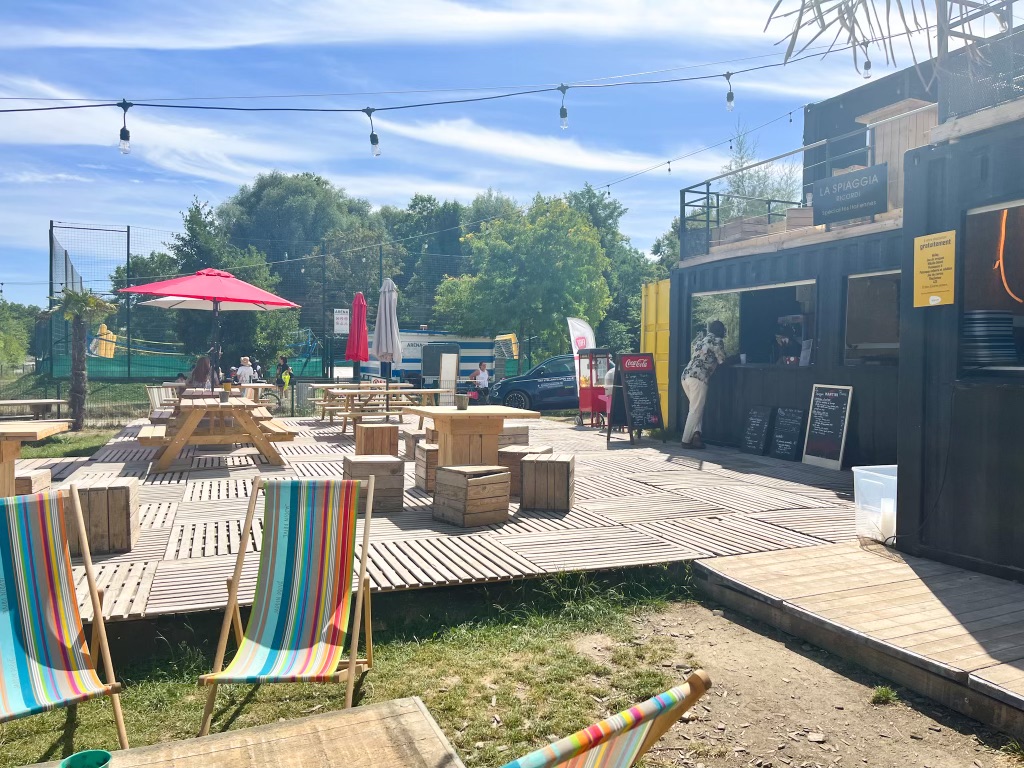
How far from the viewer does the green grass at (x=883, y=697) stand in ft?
11.2

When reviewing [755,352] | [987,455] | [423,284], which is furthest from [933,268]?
[423,284]

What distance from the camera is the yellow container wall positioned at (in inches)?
550

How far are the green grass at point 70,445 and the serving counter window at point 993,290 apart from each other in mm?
9722

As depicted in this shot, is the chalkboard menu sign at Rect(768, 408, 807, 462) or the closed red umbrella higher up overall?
the closed red umbrella

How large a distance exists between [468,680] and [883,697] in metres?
→ 1.76

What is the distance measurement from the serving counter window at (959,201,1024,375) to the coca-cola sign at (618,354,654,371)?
290 inches

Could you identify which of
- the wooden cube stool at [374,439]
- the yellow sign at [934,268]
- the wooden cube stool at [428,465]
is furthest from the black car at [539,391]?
the yellow sign at [934,268]

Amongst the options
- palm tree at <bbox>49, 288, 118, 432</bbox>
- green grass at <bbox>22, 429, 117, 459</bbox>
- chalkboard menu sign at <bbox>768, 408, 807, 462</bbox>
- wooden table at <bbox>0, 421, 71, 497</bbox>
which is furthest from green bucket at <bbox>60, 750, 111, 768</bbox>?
palm tree at <bbox>49, 288, 118, 432</bbox>

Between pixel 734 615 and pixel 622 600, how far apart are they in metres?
0.62

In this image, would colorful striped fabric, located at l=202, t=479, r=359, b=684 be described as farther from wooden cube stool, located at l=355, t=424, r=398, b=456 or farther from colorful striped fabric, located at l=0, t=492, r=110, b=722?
wooden cube stool, located at l=355, t=424, r=398, b=456

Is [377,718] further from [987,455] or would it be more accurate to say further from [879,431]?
[879,431]

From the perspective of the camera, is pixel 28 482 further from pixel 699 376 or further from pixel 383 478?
pixel 699 376

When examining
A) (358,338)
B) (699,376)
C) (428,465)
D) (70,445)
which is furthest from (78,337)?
(699,376)

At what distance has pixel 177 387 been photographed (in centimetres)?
1338
